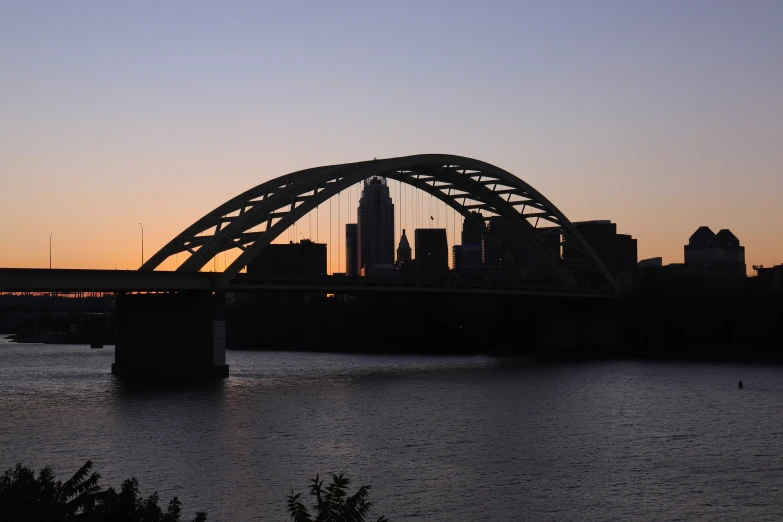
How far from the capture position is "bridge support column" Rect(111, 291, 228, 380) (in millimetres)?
57125

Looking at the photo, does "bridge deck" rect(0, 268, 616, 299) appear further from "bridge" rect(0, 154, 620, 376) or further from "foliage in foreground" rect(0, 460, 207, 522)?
"foliage in foreground" rect(0, 460, 207, 522)

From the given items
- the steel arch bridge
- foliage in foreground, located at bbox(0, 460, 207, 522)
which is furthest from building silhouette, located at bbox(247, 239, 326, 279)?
foliage in foreground, located at bbox(0, 460, 207, 522)

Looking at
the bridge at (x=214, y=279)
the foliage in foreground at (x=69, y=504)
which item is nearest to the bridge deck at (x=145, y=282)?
the bridge at (x=214, y=279)

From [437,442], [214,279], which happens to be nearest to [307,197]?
[214,279]

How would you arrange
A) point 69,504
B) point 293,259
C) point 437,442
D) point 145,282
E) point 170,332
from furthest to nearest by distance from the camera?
point 293,259
point 170,332
point 145,282
point 437,442
point 69,504

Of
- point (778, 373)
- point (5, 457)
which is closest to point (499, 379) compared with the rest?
point (778, 373)

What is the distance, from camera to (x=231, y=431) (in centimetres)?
3675

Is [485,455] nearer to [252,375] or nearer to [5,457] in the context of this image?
[5,457]

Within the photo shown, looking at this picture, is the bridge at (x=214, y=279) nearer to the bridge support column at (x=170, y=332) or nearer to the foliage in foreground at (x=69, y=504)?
the bridge support column at (x=170, y=332)

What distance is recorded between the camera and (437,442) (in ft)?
112

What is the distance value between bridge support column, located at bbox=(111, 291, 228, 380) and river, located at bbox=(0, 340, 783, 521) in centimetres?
260

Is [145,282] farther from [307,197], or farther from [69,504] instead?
[69,504]

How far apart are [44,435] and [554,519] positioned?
20.1m

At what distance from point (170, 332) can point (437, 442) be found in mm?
27036
